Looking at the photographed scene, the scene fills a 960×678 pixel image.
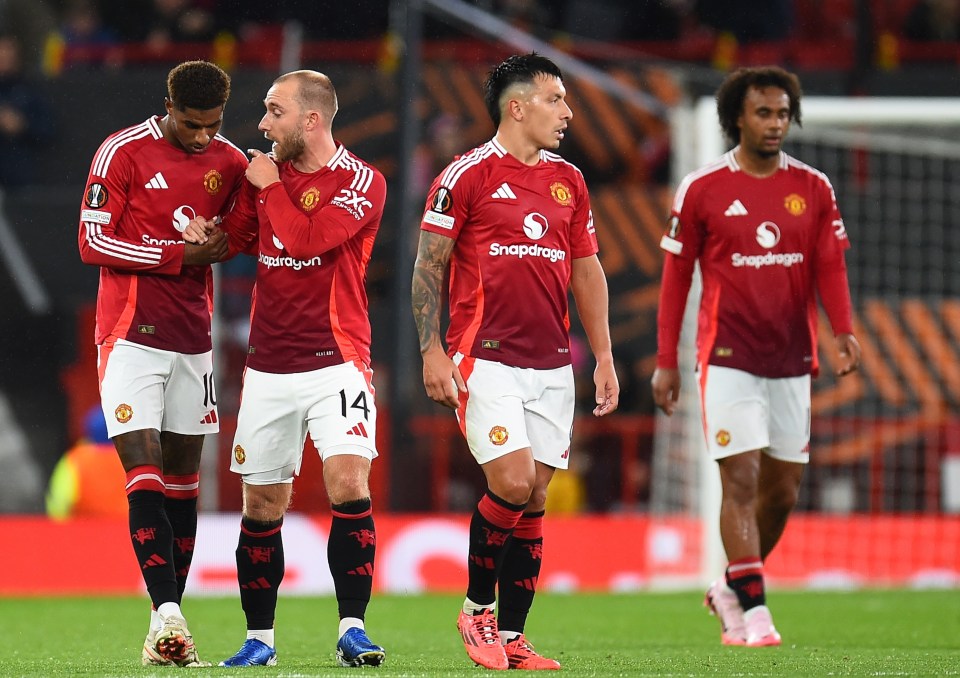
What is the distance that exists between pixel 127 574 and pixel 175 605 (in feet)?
19.9

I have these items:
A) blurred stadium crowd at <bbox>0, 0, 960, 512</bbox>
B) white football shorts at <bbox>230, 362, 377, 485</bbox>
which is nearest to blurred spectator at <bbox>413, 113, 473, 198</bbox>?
blurred stadium crowd at <bbox>0, 0, 960, 512</bbox>

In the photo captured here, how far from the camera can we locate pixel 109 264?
625 cm

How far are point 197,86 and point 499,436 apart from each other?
1749mm

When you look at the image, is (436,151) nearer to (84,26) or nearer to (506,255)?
(84,26)

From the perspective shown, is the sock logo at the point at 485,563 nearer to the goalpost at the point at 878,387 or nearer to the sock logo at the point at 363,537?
the sock logo at the point at 363,537

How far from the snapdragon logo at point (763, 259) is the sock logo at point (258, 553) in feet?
8.62

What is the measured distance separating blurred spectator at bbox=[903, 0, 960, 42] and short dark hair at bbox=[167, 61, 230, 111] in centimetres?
1356

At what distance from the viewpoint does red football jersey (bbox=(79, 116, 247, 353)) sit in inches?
246

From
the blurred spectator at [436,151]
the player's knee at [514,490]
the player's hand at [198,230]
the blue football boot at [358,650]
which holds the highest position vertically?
the blurred spectator at [436,151]

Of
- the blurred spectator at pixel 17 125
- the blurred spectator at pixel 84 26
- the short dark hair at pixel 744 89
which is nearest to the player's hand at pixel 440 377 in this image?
the short dark hair at pixel 744 89

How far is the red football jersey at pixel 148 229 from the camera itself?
6242 mm

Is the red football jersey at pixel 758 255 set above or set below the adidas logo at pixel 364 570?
above

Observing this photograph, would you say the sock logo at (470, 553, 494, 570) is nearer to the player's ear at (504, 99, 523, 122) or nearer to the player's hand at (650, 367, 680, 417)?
the player's ear at (504, 99, 523, 122)

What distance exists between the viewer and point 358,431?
19.6ft
